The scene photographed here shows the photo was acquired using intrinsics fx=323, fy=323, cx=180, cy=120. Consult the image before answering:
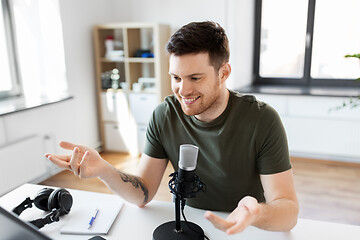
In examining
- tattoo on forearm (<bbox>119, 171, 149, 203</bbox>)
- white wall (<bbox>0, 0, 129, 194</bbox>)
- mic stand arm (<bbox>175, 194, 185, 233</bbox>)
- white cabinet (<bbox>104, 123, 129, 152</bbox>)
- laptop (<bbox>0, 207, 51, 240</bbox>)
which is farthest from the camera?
white cabinet (<bbox>104, 123, 129, 152</bbox>)

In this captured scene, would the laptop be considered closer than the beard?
Yes

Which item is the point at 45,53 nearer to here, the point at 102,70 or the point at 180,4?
the point at 102,70

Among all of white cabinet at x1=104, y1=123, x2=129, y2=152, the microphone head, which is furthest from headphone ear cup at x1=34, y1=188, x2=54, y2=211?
white cabinet at x1=104, y1=123, x2=129, y2=152

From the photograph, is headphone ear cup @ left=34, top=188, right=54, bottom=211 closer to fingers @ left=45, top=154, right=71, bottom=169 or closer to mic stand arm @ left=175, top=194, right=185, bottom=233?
fingers @ left=45, top=154, right=71, bottom=169

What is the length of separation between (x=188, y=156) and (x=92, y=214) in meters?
0.48

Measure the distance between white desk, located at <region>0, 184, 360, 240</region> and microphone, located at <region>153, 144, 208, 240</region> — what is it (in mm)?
43

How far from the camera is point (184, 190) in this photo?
38.1 inches

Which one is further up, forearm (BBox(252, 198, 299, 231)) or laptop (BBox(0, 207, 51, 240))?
laptop (BBox(0, 207, 51, 240))

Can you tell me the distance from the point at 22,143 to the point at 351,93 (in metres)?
3.18

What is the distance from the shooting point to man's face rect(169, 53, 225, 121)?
1131 millimetres

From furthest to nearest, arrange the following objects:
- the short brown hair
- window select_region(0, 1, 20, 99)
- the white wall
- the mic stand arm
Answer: window select_region(0, 1, 20, 99), the white wall, the short brown hair, the mic stand arm

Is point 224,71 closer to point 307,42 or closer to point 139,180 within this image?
point 139,180

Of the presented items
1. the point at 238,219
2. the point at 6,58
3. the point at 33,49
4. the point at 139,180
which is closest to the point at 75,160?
the point at 139,180

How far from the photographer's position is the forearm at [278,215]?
0.92 metres
